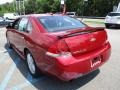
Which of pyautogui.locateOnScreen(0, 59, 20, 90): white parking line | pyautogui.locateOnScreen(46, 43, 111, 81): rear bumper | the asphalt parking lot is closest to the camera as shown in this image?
pyautogui.locateOnScreen(46, 43, 111, 81): rear bumper

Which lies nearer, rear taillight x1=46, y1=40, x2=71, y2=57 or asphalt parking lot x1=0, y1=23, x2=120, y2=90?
rear taillight x1=46, y1=40, x2=71, y2=57

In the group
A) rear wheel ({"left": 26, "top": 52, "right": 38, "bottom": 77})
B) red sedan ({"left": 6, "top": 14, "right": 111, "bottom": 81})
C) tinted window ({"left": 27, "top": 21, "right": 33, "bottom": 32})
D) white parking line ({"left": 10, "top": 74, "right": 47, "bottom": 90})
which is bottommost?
white parking line ({"left": 10, "top": 74, "right": 47, "bottom": 90})

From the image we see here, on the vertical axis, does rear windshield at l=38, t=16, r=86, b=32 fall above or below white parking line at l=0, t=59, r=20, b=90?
above

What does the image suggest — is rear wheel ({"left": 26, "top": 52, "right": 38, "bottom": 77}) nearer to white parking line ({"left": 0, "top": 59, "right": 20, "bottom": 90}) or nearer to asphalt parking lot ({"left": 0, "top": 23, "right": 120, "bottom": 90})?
asphalt parking lot ({"left": 0, "top": 23, "right": 120, "bottom": 90})

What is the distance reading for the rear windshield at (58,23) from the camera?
540 cm

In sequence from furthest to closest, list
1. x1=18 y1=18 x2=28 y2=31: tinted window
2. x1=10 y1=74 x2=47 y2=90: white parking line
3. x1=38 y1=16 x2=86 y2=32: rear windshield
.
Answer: x1=18 y1=18 x2=28 y2=31: tinted window → x1=38 y1=16 x2=86 y2=32: rear windshield → x1=10 y1=74 x2=47 y2=90: white parking line

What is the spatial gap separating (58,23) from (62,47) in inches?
56.1

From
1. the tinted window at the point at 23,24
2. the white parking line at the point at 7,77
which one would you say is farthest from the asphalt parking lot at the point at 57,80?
the tinted window at the point at 23,24

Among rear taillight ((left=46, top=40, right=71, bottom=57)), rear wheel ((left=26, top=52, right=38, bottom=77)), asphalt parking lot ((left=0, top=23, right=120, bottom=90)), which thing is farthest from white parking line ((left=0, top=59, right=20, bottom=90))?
rear taillight ((left=46, top=40, right=71, bottom=57))

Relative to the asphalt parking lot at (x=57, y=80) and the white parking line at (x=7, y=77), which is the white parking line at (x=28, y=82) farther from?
the white parking line at (x=7, y=77)

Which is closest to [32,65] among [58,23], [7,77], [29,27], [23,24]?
[7,77]

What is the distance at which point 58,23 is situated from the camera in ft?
18.6

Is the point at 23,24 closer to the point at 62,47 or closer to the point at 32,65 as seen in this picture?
the point at 32,65

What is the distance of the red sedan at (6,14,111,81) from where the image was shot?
4363mm
